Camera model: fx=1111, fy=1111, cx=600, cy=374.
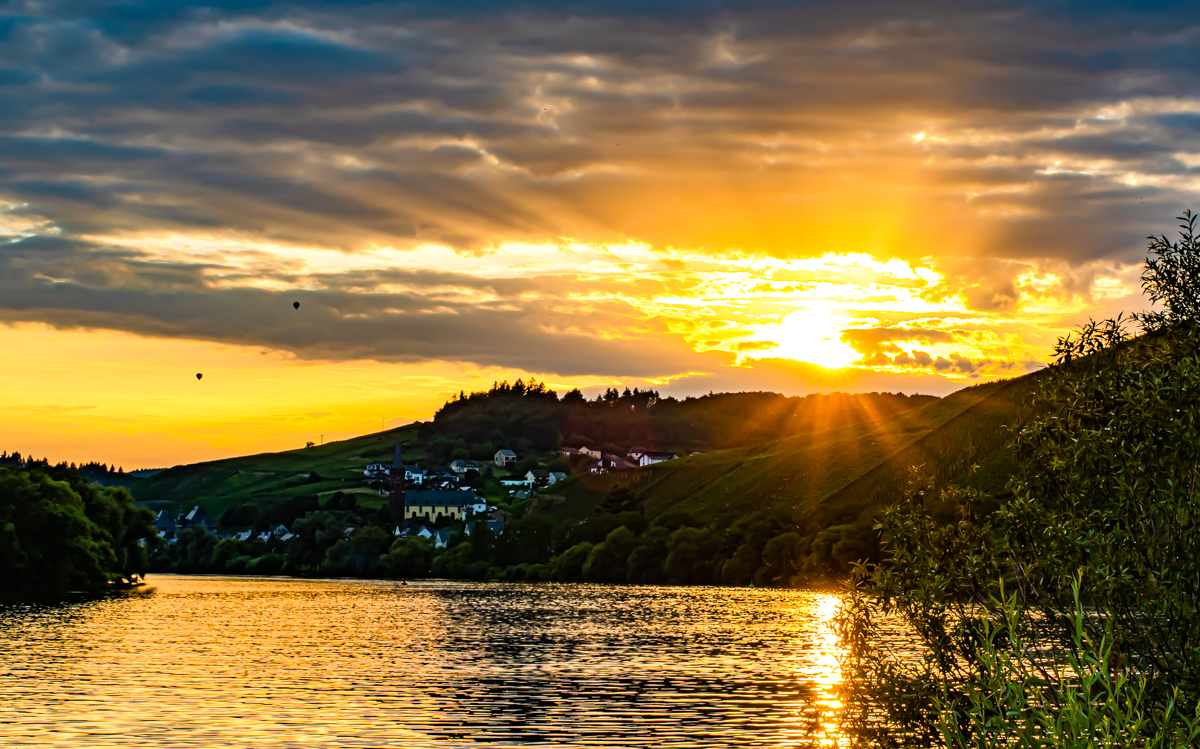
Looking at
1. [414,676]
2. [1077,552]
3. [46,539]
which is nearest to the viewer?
[1077,552]

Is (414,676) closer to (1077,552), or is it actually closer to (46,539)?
(1077,552)

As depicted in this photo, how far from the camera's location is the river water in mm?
49219

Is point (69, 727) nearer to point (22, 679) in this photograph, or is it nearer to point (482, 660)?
point (22, 679)

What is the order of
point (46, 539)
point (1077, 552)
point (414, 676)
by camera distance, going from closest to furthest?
1. point (1077, 552)
2. point (414, 676)
3. point (46, 539)

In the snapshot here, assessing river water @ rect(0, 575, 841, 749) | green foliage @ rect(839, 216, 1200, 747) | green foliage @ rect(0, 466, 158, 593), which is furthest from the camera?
green foliage @ rect(0, 466, 158, 593)

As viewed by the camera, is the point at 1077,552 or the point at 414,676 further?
the point at 414,676

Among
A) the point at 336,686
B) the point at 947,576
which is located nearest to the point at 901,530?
the point at 947,576

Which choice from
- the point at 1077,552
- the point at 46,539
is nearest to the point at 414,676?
the point at 1077,552

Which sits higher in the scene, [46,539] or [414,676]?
[46,539]

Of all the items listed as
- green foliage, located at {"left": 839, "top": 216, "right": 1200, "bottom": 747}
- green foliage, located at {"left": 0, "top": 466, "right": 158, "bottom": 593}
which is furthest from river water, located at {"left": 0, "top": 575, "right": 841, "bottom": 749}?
green foliage, located at {"left": 0, "top": 466, "right": 158, "bottom": 593}

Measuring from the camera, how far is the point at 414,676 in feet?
234

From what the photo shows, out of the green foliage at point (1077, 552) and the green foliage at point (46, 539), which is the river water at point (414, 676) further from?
the green foliage at point (46, 539)

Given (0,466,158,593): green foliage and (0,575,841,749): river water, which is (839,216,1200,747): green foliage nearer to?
(0,575,841,749): river water

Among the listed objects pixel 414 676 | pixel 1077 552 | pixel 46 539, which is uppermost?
pixel 1077 552
